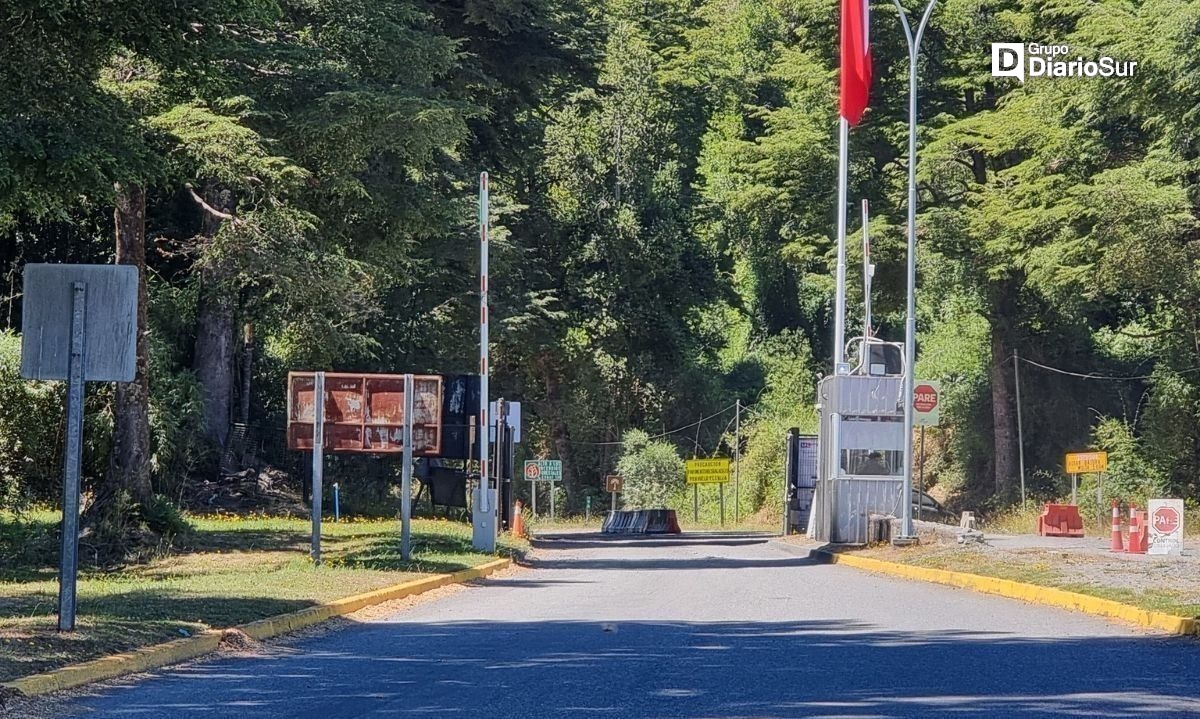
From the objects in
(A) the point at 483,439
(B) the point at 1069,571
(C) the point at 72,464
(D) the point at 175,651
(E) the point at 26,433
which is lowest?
(D) the point at 175,651

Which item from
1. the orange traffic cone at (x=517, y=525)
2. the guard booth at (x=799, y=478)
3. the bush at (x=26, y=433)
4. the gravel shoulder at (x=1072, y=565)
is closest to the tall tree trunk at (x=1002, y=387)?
the guard booth at (x=799, y=478)

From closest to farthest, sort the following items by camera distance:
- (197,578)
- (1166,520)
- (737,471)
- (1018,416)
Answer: (197,578), (1166,520), (1018,416), (737,471)

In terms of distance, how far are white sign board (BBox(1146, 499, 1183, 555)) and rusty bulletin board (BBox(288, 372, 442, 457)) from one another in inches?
451

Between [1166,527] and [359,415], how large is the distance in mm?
12756

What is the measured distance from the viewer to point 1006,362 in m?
52.7

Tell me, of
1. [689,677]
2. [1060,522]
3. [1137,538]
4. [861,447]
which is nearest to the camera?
[689,677]

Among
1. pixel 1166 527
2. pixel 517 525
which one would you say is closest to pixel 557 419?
pixel 517 525

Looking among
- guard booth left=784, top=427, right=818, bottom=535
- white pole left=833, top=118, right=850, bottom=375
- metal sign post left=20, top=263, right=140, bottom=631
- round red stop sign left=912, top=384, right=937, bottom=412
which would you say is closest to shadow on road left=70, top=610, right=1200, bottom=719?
metal sign post left=20, top=263, right=140, bottom=631

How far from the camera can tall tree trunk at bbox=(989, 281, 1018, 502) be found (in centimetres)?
5169

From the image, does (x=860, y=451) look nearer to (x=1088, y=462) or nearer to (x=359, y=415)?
(x=1088, y=462)

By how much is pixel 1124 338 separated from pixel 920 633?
48.3m

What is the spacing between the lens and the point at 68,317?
40.2ft

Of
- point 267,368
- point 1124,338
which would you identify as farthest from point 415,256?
point 1124,338

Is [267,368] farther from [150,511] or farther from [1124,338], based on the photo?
[1124,338]
